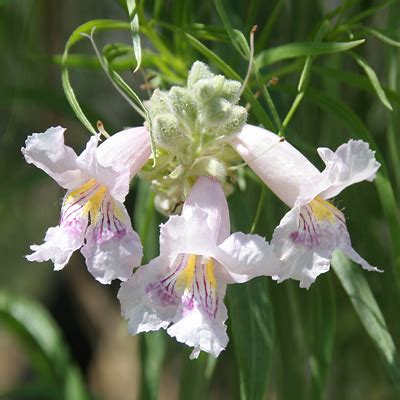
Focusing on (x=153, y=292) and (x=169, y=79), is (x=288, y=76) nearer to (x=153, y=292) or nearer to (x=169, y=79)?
(x=169, y=79)

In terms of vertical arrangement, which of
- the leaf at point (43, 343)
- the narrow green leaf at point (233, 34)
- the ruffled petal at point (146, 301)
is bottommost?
the leaf at point (43, 343)

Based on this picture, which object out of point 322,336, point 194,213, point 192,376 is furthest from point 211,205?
point 192,376

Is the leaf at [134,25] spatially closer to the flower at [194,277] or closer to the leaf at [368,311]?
the flower at [194,277]

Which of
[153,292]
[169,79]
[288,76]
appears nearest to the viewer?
[153,292]

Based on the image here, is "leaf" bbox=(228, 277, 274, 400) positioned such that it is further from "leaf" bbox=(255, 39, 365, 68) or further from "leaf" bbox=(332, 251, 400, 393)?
"leaf" bbox=(255, 39, 365, 68)

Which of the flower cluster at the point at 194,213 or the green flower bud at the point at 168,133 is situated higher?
the green flower bud at the point at 168,133

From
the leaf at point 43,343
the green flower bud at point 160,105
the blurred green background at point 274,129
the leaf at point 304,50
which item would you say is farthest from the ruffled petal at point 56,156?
the leaf at point 43,343

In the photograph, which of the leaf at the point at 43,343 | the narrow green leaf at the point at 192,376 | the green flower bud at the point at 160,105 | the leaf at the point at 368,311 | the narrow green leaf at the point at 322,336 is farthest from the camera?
the leaf at the point at 43,343

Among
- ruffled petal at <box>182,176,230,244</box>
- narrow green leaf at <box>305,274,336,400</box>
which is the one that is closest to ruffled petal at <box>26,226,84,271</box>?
ruffled petal at <box>182,176,230,244</box>

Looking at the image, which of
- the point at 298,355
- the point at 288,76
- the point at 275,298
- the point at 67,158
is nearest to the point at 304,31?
the point at 288,76
